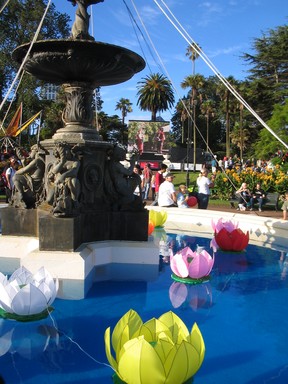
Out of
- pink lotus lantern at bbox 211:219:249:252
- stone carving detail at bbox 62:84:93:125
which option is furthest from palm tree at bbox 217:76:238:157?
stone carving detail at bbox 62:84:93:125

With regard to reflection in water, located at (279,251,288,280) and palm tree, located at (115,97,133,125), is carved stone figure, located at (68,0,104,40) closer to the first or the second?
reflection in water, located at (279,251,288,280)

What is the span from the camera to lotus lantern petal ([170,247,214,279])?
4.99m

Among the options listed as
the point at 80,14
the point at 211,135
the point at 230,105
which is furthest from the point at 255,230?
the point at 211,135

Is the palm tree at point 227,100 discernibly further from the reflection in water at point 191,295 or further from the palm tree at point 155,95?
the reflection in water at point 191,295

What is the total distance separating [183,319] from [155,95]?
71176mm

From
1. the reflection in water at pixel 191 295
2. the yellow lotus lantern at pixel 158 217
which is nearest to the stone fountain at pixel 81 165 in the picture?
the reflection in water at pixel 191 295

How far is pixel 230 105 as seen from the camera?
6088 cm

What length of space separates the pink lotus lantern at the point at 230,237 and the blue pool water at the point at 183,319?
93 centimetres

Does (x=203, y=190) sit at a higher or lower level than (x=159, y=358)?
higher

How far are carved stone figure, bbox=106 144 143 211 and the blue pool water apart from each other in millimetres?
995

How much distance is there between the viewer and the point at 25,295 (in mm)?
3658

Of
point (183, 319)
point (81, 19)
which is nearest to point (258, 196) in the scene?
point (81, 19)

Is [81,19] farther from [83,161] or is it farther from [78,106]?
[83,161]

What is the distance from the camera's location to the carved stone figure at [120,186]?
6.24 meters
